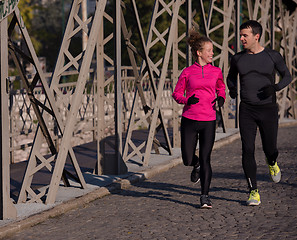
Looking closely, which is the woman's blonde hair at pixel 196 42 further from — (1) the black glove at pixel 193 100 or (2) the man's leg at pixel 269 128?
(2) the man's leg at pixel 269 128

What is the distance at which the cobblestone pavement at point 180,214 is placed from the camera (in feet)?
22.0

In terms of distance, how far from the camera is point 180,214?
7.59 m

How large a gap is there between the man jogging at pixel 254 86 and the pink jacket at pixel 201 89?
20 centimetres

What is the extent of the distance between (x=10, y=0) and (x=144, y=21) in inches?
1599

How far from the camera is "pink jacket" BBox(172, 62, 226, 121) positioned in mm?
7754

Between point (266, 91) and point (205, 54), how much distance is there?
765 millimetres

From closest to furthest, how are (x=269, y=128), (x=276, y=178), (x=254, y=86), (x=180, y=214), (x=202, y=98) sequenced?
(x=180, y=214), (x=202, y=98), (x=254, y=86), (x=269, y=128), (x=276, y=178)

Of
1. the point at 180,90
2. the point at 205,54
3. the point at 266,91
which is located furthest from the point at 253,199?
the point at 205,54

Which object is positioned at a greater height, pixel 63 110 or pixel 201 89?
pixel 201 89

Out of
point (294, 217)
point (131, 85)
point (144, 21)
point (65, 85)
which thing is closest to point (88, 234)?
point (294, 217)

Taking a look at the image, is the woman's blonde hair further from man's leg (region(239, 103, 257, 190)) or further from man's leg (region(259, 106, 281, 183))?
man's leg (region(259, 106, 281, 183))

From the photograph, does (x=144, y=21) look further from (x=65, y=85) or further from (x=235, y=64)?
(x=235, y=64)

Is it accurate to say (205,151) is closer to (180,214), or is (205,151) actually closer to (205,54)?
(180,214)

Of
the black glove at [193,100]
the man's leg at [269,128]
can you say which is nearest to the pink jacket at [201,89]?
the black glove at [193,100]
